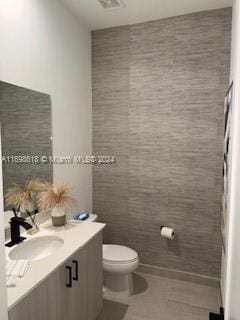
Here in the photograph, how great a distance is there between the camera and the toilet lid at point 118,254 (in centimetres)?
216

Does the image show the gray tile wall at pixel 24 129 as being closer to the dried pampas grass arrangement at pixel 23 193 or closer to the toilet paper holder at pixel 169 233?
the dried pampas grass arrangement at pixel 23 193

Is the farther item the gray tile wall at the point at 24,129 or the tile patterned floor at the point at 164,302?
the tile patterned floor at the point at 164,302

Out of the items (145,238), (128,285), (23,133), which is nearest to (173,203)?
(145,238)

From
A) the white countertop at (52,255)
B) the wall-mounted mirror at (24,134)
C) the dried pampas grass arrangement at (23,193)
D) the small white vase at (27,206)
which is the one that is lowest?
the white countertop at (52,255)

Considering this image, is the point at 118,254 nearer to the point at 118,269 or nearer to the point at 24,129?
the point at 118,269

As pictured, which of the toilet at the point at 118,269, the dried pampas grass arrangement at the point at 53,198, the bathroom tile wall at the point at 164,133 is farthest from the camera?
the bathroom tile wall at the point at 164,133

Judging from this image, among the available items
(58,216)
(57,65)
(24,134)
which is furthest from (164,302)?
(57,65)

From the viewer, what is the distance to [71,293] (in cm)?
147

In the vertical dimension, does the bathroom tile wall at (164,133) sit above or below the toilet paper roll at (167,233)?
above

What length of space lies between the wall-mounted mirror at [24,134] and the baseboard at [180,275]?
1.53 m

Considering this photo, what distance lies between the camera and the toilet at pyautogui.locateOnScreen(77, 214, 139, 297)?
2.13m

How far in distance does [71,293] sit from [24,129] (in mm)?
1197

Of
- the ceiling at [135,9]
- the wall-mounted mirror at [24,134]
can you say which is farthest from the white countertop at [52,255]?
the ceiling at [135,9]

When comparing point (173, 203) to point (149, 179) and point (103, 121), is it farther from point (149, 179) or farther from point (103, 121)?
point (103, 121)
